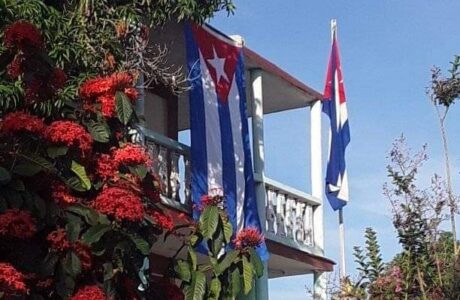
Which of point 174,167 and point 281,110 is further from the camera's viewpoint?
point 281,110

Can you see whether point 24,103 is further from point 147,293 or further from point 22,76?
point 147,293

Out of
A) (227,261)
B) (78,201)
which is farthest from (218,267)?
(78,201)

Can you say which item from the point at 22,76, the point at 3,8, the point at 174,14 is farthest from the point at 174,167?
the point at 22,76

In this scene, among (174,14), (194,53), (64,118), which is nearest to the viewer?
(64,118)

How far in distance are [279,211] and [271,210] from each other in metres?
0.25

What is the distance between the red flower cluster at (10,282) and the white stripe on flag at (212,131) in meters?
5.57

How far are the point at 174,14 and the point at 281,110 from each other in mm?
5760

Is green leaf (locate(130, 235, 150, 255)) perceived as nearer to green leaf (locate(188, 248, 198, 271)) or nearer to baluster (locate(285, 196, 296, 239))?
green leaf (locate(188, 248, 198, 271))

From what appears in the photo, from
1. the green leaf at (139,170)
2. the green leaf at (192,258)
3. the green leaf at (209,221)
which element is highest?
the green leaf at (139,170)

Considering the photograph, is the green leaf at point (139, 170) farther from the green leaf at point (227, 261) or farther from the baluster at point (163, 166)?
the baluster at point (163, 166)

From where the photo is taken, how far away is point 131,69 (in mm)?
10039

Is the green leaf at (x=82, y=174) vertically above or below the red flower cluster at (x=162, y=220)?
above

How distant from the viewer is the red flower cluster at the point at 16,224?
6947mm

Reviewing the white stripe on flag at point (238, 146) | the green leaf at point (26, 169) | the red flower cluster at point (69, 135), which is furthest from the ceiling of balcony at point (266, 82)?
the green leaf at point (26, 169)
